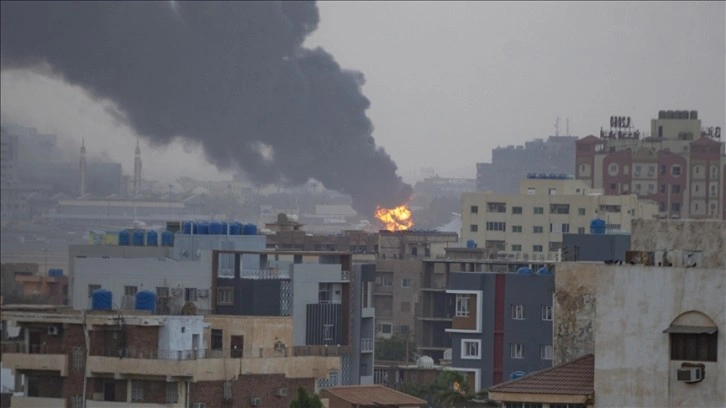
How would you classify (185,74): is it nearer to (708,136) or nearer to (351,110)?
(351,110)

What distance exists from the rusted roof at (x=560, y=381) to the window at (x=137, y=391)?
46.4 ft

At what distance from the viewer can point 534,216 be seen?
92.8 m

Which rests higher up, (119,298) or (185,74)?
(185,74)

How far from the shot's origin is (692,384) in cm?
1452

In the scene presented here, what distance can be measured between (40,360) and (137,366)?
1.84m

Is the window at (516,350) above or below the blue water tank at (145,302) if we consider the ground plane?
below

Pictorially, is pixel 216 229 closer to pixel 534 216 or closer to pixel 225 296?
pixel 225 296

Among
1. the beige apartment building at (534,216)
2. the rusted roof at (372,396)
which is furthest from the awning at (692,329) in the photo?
the beige apartment building at (534,216)

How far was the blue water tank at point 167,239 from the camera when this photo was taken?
46031 mm

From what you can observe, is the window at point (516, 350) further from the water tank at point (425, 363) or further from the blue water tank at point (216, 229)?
the blue water tank at point (216, 229)

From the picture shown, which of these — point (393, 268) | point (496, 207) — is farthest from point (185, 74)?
point (393, 268)

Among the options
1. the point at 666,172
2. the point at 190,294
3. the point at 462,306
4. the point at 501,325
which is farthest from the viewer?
the point at 666,172

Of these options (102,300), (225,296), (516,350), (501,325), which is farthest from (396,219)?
(102,300)

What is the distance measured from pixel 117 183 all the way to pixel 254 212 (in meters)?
16.4
